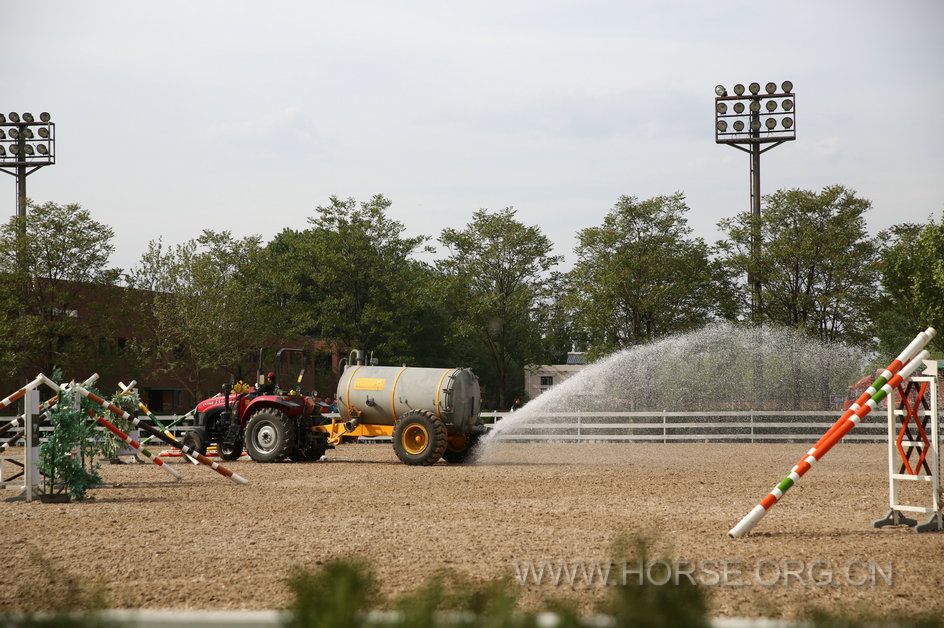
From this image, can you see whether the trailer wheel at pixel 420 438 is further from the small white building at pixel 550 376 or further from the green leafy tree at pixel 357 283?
the small white building at pixel 550 376

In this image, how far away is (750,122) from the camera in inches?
A: 1574

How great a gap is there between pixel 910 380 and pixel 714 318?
31.3 meters

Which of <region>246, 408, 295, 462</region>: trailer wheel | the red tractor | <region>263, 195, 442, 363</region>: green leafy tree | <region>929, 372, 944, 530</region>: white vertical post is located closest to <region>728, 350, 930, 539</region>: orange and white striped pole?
<region>929, 372, 944, 530</region>: white vertical post

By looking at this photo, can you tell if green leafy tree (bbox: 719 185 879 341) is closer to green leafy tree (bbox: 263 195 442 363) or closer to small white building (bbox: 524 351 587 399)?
green leafy tree (bbox: 263 195 442 363)

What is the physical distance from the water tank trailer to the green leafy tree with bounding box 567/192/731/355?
20941 millimetres

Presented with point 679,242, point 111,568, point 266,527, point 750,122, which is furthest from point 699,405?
point 111,568

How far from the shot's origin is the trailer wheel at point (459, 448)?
66.8ft

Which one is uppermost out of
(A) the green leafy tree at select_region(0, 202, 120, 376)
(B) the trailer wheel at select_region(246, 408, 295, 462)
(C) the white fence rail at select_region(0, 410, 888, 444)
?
(A) the green leafy tree at select_region(0, 202, 120, 376)

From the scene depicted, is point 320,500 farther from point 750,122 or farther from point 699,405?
point 750,122

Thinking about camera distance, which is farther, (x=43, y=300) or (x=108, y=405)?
(x=43, y=300)

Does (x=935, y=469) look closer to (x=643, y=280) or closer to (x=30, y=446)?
(x=30, y=446)

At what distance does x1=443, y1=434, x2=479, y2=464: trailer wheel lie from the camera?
20.4 metres

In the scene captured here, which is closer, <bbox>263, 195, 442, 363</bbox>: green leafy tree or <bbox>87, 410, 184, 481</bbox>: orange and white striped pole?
<bbox>87, 410, 184, 481</bbox>: orange and white striped pole

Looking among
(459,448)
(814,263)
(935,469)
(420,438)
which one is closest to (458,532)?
(935,469)
